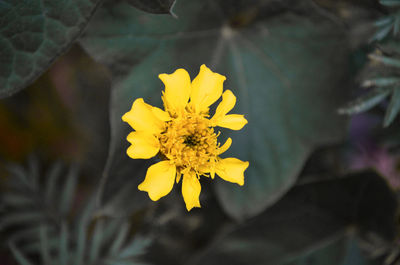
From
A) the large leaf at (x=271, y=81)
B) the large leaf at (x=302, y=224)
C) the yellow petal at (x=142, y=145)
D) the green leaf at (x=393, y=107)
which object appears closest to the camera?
the yellow petal at (x=142, y=145)

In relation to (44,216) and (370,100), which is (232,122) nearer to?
(370,100)

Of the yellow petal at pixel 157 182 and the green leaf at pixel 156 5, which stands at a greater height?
the green leaf at pixel 156 5

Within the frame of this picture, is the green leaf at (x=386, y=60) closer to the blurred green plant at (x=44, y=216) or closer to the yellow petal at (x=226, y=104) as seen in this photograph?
the yellow petal at (x=226, y=104)

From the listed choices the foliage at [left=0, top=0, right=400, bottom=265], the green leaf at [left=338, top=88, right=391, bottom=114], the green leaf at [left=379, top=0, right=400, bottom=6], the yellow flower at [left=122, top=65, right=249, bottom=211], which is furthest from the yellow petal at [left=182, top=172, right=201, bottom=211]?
the green leaf at [left=379, top=0, right=400, bottom=6]

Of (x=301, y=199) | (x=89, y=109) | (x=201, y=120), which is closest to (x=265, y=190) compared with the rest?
(x=301, y=199)

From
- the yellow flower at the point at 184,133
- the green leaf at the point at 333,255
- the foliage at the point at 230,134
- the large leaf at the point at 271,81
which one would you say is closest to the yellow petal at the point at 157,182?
the yellow flower at the point at 184,133

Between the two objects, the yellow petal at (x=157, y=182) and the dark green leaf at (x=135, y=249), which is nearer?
the yellow petal at (x=157, y=182)

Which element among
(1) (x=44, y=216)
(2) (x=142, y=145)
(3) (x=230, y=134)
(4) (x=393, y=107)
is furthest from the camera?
(1) (x=44, y=216)

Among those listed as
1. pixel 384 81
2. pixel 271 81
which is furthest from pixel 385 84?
pixel 271 81
